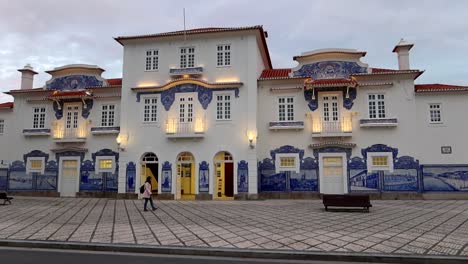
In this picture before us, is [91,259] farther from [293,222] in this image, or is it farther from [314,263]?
[293,222]

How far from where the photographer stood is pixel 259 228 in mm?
10734

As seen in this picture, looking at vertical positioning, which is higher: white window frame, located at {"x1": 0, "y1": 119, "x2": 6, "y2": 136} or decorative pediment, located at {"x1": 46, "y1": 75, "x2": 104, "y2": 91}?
decorative pediment, located at {"x1": 46, "y1": 75, "x2": 104, "y2": 91}

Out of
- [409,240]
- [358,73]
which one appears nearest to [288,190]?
[358,73]

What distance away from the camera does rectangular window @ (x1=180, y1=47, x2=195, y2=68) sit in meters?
24.2

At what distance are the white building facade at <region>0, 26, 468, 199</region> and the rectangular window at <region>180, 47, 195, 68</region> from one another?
0.22 ft

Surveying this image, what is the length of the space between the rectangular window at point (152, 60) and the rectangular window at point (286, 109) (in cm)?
884

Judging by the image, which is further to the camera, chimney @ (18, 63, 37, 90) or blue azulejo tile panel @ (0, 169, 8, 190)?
Result: chimney @ (18, 63, 37, 90)

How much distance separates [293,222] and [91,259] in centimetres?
681

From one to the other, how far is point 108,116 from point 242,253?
20.7 m

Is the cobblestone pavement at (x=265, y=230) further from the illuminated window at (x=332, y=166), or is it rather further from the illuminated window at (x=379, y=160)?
the illuminated window at (x=332, y=166)

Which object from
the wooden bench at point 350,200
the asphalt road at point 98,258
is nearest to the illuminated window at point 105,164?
the wooden bench at point 350,200

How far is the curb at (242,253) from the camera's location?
716 centimetres

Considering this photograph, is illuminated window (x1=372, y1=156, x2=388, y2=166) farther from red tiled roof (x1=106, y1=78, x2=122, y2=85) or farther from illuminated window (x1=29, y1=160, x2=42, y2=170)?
illuminated window (x1=29, y1=160, x2=42, y2=170)

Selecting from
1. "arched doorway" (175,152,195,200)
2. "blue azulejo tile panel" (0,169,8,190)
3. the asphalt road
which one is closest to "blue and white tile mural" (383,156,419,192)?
"arched doorway" (175,152,195,200)
